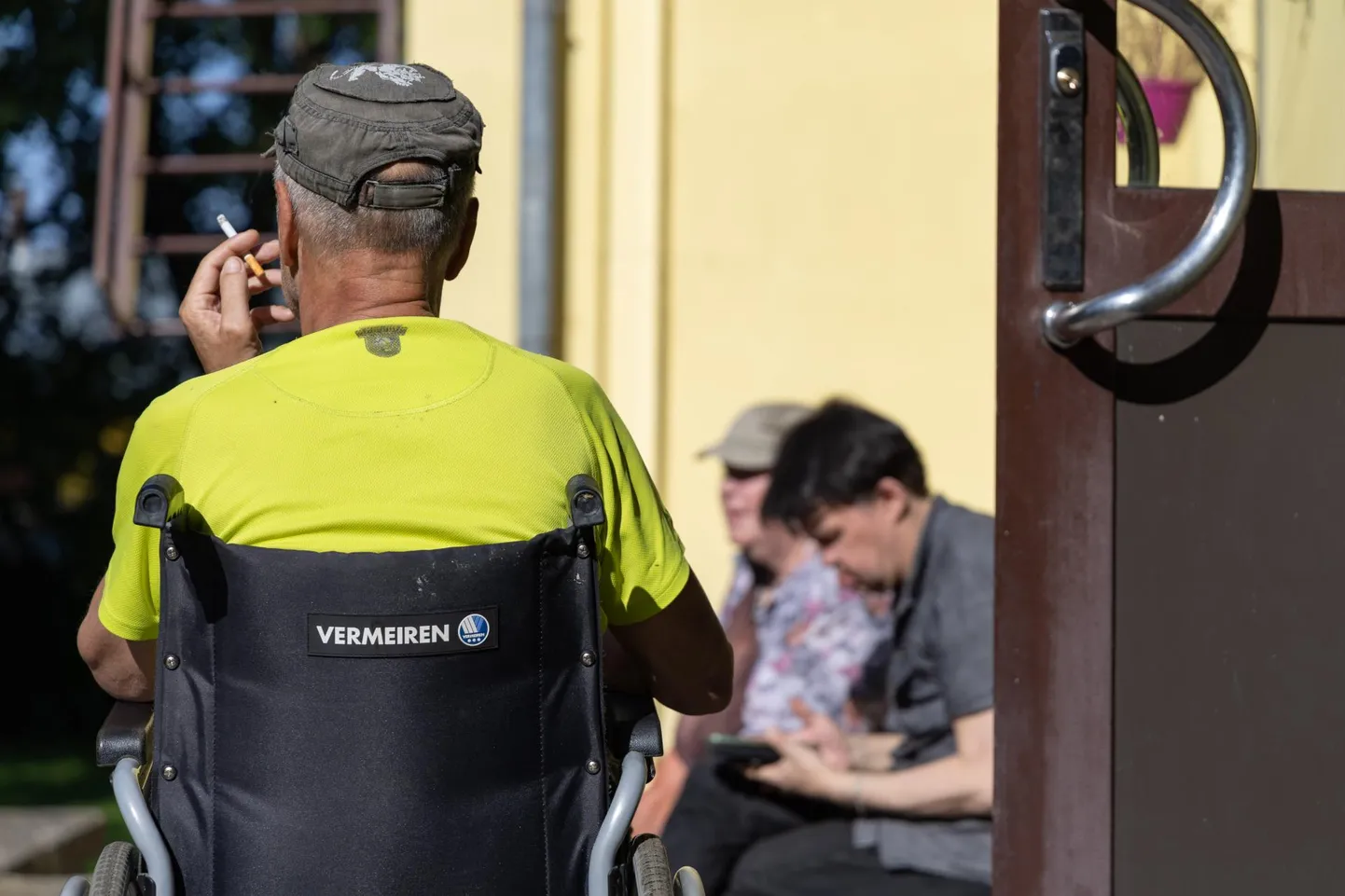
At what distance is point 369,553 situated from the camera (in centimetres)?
153

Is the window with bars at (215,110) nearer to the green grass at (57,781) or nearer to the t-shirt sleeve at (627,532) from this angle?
the green grass at (57,781)

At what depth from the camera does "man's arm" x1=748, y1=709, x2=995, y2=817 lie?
12.2ft

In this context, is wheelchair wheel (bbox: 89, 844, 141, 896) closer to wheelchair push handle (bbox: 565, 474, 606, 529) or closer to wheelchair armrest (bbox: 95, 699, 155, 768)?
wheelchair armrest (bbox: 95, 699, 155, 768)

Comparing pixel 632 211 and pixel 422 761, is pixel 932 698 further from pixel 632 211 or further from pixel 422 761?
pixel 422 761

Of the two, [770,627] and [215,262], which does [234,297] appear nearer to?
[215,262]

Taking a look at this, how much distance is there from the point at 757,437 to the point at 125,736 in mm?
2855

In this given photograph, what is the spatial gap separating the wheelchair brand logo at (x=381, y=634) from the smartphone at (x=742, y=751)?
2550 millimetres

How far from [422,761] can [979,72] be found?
343 cm

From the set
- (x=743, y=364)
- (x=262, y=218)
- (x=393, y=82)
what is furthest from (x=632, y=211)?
(x=262, y=218)

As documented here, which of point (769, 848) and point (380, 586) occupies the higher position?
point (380, 586)

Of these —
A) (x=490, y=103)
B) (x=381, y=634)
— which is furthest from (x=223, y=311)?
(x=490, y=103)

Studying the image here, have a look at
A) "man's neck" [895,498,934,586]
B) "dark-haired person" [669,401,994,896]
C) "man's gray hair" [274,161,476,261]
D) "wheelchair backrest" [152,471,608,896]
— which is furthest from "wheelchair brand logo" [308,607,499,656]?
"man's neck" [895,498,934,586]

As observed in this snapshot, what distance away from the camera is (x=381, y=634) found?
59.9 inches

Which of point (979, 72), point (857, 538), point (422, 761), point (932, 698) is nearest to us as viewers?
point (422, 761)
